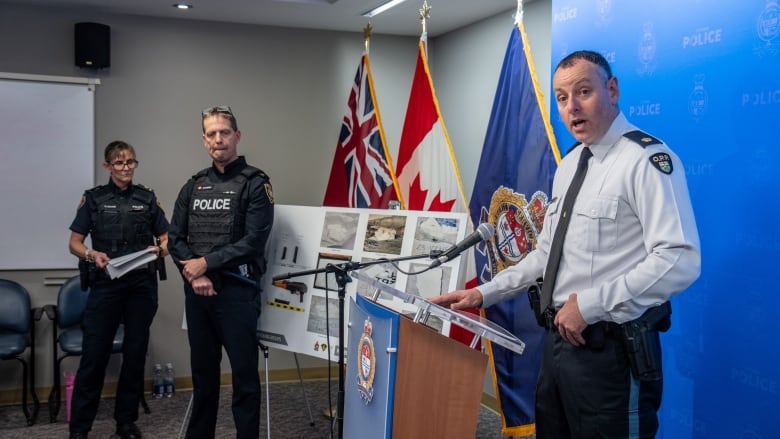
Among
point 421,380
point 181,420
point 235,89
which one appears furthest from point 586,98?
point 235,89

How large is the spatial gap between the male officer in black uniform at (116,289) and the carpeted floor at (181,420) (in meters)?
0.34

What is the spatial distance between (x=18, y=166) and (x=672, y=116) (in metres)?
4.56

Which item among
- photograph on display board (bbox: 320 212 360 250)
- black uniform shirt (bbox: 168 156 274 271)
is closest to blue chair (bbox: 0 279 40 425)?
black uniform shirt (bbox: 168 156 274 271)

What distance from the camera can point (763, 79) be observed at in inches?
92.6

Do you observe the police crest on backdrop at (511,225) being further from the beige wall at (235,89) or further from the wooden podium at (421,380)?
the beige wall at (235,89)

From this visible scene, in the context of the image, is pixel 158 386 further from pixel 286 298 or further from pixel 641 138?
pixel 641 138

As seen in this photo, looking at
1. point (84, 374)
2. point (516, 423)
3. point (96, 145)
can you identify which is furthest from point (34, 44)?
point (516, 423)

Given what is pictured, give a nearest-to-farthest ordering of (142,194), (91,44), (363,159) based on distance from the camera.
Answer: (142,194)
(363,159)
(91,44)

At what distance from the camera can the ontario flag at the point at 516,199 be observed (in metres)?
3.72

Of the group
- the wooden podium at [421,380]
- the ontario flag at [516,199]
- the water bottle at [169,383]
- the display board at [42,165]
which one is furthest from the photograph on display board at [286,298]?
the wooden podium at [421,380]

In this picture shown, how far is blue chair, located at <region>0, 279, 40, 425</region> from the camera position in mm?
5124

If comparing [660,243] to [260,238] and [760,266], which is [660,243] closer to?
[760,266]

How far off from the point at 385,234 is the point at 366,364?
177 centimetres

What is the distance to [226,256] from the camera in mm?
3855
